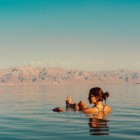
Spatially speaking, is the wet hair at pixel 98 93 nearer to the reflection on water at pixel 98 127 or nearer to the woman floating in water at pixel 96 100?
the woman floating in water at pixel 96 100

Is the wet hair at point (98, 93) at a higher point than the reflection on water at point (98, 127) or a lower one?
higher

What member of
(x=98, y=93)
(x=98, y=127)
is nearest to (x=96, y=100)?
(x=98, y=93)

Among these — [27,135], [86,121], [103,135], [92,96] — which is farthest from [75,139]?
[92,96]

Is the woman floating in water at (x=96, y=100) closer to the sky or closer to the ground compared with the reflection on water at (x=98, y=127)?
closer to the sky

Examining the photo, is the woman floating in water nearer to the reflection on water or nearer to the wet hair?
the wet hair

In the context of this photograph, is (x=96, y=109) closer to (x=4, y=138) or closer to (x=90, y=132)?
(x=90, y=132)

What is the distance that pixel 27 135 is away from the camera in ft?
43.0

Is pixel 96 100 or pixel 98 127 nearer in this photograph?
pixel 98 127

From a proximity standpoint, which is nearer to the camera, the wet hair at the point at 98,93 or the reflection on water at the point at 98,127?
the reflection on water at the point at 98,127

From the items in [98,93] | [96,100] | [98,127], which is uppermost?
[98,93]

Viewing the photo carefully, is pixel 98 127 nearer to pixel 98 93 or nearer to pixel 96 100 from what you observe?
pixel 98 93

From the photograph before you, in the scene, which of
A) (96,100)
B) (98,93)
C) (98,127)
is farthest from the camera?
(96,100)

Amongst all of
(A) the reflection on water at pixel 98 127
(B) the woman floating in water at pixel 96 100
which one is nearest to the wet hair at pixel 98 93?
(B) the woman floating in water at pixel 96 100

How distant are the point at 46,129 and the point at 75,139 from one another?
302 cm
